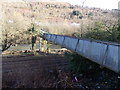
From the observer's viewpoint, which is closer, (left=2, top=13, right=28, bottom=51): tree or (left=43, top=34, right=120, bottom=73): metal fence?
(left=43, top=34, right=120, bottom=73): metal fence

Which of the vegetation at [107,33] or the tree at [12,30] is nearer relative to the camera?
the vegetation at [107,33]

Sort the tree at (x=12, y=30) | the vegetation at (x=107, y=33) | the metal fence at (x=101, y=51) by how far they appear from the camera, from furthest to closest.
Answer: the tree at (x=12, y=30), the vegetation at (x=107, y=33), the metal fence at (x=101, y=51)

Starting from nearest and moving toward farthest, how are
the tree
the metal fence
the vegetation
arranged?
the metal fence, the vegetation, the tree

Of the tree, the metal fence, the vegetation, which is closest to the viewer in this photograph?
the metal fence

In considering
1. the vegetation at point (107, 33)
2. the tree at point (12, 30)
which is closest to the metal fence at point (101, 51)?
the vegetation at point (107, 33)

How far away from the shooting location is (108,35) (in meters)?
8.65

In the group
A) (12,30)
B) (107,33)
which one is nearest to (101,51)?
(107,33)

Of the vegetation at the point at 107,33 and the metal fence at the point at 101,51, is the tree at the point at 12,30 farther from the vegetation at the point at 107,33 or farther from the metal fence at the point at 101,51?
the metal fence at the point at 101,51

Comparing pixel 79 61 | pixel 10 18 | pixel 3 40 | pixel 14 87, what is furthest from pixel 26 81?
pixel 10 18

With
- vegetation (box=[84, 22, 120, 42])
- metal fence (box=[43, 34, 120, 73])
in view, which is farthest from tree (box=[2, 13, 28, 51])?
metal fence (box=[43, 34, 120, 73])

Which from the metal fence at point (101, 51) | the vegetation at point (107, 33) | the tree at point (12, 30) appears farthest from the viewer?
the tree at point (12, 30)

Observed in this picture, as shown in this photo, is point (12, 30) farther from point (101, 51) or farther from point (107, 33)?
point (101, 51)

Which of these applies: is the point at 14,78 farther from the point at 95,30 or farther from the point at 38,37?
the point at 38,37

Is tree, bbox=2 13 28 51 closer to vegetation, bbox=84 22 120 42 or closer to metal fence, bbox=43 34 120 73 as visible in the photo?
vegetation, bbox=84 22 120 42
